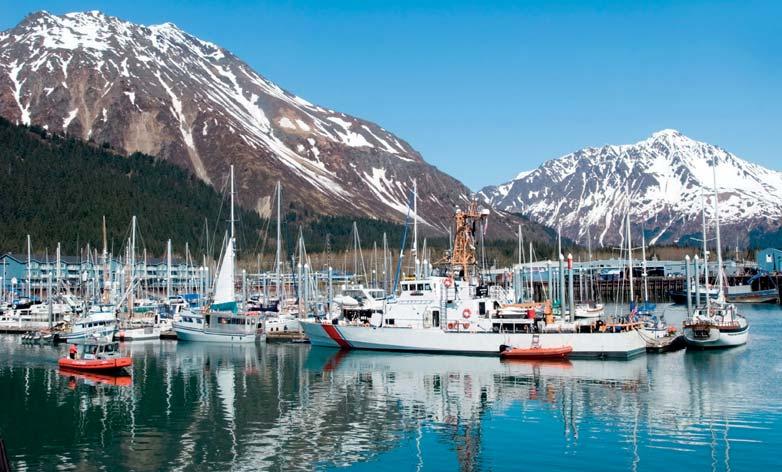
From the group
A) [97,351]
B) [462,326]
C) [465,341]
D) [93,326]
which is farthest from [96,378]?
[93,326]

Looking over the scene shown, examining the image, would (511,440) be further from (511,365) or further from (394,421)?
(511,365)

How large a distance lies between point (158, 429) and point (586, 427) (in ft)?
73.2

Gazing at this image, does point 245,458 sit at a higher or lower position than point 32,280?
lower

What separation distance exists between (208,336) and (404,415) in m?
52.2

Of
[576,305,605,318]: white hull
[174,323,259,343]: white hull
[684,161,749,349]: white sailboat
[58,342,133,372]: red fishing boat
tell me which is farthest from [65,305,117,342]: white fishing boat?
[684,161,749,349]: white sailboat

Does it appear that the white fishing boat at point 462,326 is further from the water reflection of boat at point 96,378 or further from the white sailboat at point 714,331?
the water reflection of boat at point 96,378

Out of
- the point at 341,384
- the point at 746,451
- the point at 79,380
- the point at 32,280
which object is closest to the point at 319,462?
the point at 746,451

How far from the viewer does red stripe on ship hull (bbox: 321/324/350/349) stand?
80.9 m

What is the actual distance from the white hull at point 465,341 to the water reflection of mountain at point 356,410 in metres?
2.11

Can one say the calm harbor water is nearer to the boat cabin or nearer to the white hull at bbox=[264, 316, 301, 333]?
the boat cabin

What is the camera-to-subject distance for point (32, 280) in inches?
6806

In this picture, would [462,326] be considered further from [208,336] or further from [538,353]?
[208,336]

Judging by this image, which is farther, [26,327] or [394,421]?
[26,327]

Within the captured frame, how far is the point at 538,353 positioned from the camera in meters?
69.8
